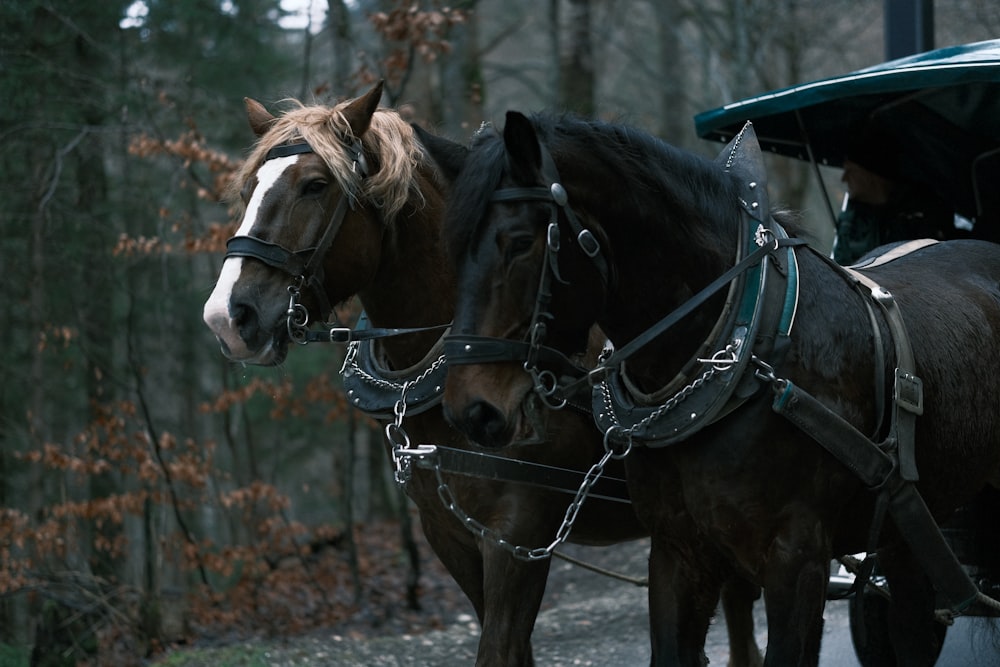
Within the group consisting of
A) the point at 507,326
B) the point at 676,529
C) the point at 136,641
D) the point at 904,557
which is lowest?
the point at 136,641

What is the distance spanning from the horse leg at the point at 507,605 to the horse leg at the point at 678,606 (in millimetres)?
546

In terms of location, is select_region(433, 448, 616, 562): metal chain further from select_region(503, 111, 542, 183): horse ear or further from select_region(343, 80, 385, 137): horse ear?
select_region(343, 80, 385, 137): horse ear

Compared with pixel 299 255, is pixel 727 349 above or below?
below

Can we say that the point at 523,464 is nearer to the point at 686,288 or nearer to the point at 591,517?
the point at 591,517

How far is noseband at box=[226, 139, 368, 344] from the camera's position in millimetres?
3898

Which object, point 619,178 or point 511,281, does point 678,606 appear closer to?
point 511,281

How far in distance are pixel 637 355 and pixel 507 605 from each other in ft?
3.73

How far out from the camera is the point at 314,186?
4062 mm

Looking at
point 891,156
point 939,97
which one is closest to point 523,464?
Answer: point 939,97

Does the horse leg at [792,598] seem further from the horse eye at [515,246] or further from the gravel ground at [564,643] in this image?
the gravel ground at [564,643]

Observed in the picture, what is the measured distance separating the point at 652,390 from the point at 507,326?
611 mm

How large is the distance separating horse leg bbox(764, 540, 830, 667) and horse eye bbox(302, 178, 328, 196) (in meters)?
2.01

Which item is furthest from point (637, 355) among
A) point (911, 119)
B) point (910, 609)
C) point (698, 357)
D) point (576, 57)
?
point (576, 57)

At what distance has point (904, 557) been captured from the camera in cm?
393
